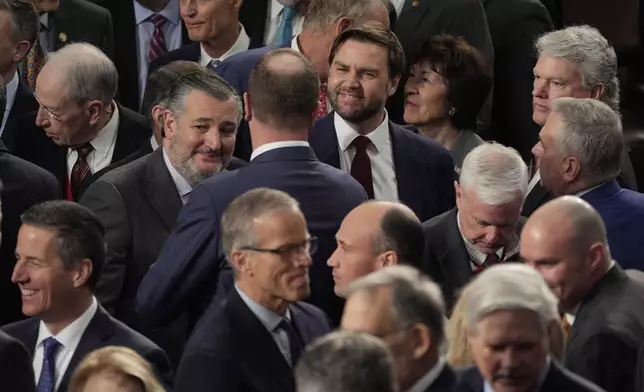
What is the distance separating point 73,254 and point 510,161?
5.55 ft

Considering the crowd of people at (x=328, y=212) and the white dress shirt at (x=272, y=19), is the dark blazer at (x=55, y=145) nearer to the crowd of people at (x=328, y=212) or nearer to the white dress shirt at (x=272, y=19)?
the crowd of people at (x=328, y=212)

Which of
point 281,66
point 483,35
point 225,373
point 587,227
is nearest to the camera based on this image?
point 225,373

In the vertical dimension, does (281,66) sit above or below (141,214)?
above

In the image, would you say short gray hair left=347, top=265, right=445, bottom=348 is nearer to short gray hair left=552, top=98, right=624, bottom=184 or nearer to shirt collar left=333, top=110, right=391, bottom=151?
short gray hair left=552, top=98, right=624, bottom=184

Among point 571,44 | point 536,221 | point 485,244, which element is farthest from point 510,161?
point 571,44

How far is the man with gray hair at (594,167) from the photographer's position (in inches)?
265

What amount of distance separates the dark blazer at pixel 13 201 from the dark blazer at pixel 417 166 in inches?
45.8

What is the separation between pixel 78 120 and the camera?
809 cm

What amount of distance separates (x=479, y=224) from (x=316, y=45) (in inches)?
72.5

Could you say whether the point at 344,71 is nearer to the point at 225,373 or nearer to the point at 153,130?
the point at 153,130

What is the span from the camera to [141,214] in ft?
22.5

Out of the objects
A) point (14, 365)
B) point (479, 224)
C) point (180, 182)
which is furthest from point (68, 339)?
point (479, 224)

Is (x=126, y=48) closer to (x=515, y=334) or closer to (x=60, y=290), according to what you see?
(x=60, y=290)

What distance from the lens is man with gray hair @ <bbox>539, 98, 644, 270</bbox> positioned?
6.72m
